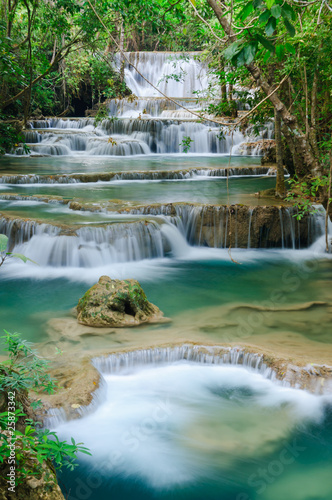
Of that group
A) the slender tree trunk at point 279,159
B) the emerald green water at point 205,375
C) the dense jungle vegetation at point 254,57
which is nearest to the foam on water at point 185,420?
the emerald green water at point 205,375

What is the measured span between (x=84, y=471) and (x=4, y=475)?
3.77 feet

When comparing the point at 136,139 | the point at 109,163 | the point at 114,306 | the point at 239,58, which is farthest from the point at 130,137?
the point at 239,58

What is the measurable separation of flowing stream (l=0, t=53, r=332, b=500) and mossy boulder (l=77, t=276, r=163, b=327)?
0.17 metres

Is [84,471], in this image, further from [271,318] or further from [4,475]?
[271,318]

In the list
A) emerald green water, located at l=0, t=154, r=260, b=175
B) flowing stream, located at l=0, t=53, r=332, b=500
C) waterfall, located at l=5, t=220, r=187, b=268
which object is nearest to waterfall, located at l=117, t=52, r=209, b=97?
emerald green water, located at l=0, t=154, r=260, b=175

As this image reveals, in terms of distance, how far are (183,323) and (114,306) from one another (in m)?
0.81

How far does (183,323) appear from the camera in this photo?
215 inches

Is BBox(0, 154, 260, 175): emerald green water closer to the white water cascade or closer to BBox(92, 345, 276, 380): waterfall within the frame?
the white water cascade

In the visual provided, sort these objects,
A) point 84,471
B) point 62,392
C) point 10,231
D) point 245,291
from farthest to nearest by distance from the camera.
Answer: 1. point 10,231
2. point 245,291
3. point 62,392
4. point 84,471

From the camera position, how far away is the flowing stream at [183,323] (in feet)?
11.1

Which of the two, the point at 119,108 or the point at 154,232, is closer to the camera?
the point at 154,232

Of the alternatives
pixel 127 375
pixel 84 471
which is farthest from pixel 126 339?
pixel 84 471

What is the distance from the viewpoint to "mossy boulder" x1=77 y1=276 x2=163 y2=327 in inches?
208

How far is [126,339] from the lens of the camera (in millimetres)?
4938
